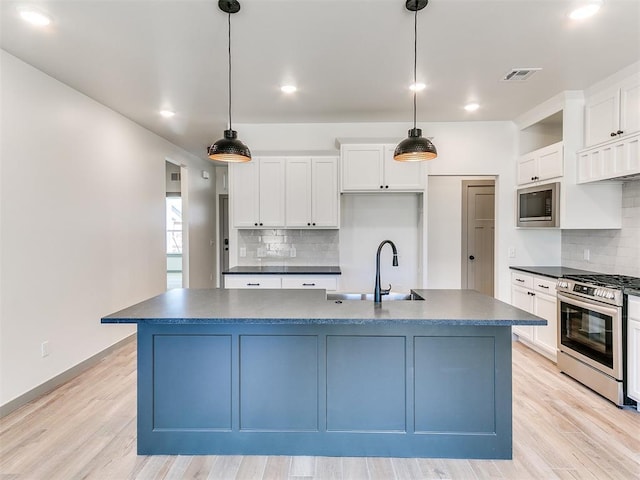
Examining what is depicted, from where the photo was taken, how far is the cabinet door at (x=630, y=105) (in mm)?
2951

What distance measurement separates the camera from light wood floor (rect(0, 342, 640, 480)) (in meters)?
2.05

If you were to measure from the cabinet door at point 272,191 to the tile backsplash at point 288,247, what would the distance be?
370mm

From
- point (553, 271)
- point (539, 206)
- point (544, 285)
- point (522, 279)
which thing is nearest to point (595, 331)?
point (544, 285)

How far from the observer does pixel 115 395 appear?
10.1 ft

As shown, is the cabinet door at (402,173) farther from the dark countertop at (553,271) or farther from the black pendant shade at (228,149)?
the black pendant shade at (228,149)

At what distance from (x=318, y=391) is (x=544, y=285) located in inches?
112

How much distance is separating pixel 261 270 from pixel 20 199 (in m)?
2.33

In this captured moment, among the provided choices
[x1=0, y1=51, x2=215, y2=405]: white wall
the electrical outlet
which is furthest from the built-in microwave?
the electrical outlet

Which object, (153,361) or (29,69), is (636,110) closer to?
(153,361)

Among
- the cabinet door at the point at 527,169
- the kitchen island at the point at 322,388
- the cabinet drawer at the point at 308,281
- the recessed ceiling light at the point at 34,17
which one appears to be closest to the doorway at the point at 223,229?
the cabinet drawer at the point at 308,281

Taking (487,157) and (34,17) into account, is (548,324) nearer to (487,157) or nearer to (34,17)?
(487,157)

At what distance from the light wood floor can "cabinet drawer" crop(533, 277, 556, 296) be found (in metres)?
0.97

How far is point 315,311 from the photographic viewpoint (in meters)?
2.10

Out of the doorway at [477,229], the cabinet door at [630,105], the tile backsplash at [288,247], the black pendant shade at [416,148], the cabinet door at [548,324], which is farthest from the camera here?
the doorway at [477,229]
